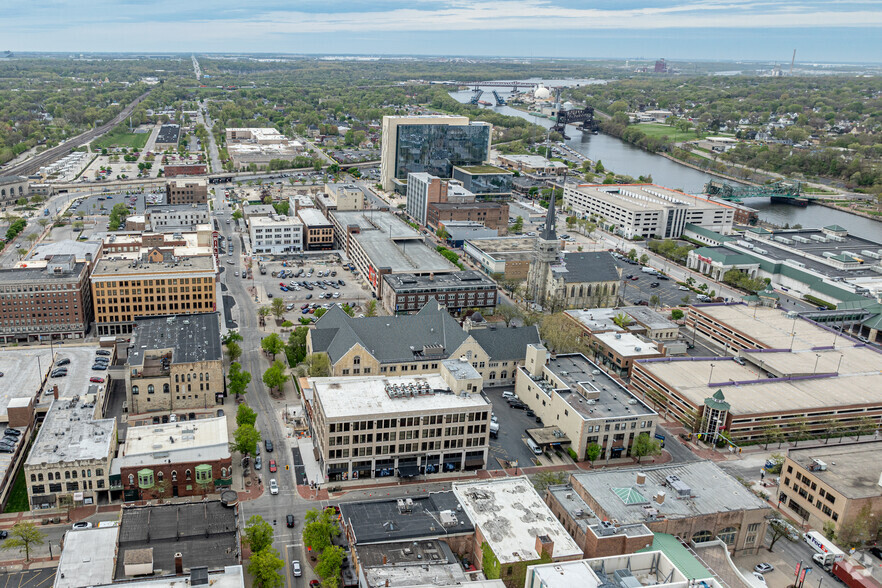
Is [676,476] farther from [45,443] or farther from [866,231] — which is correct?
[866,231]

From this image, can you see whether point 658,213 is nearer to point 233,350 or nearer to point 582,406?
point 582,406

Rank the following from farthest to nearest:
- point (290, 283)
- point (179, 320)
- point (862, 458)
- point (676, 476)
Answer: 1. point (290, 283)
2. point (179, 320)
3. point (862, 458)
4. point (676, 476)

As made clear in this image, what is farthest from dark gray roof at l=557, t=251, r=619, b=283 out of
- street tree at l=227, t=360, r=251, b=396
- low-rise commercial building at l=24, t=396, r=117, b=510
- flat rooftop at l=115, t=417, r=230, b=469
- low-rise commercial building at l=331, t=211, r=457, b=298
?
low-rise commercial building at l=24, t=396, r=117, b=510

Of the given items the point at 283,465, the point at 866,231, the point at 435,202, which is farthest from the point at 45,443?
the point at 866,231

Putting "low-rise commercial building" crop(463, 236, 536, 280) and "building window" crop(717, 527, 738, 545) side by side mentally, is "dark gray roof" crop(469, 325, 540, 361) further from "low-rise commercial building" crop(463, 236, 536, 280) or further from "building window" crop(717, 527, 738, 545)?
"low-rise commercial building" crop(463, 236, 536, 280)

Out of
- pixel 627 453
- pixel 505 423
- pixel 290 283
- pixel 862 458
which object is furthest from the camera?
pixel 290 283
